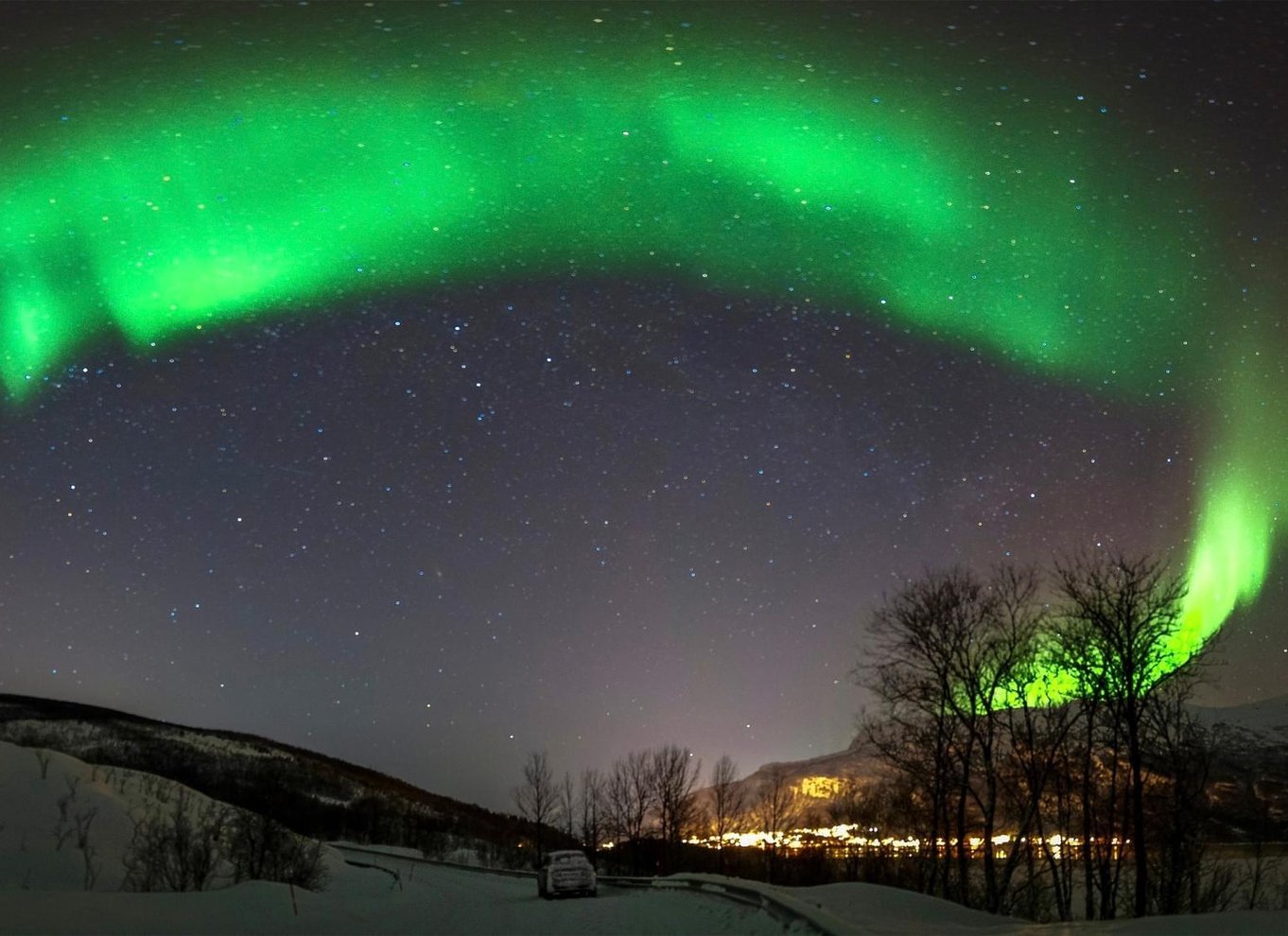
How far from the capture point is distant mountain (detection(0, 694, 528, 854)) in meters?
140

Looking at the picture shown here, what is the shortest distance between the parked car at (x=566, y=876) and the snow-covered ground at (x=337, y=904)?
0.73 metres

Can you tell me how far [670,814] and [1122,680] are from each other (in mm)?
61479

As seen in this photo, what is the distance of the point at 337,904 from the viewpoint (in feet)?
109

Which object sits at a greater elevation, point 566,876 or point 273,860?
point 566,876

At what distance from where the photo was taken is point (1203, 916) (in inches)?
495

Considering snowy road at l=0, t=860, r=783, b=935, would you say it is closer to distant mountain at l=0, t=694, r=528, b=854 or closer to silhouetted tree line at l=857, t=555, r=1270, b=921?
silhouetted tree line at l=857, t=555, r=1270, b=921

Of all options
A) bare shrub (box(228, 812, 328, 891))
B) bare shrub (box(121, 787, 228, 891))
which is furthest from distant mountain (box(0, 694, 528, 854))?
bare shrub (box(121, 787, 228, 891))

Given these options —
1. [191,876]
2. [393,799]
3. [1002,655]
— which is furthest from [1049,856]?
[393,799]

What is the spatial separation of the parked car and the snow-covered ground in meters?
0.73

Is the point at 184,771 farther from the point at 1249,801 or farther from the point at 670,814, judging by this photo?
the point at 1249,801

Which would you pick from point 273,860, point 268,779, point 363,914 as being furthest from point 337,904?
point 268,779

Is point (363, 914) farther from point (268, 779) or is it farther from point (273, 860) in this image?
point (268, 779)

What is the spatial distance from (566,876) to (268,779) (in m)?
147

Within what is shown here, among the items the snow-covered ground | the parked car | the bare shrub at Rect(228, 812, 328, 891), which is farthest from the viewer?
the bare shrub at Rect(228, 812, 328, 891)
